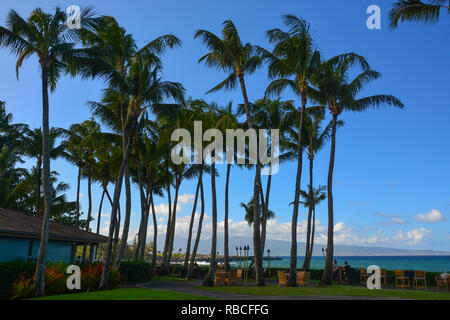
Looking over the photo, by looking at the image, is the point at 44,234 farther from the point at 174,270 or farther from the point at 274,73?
the point at 174,270

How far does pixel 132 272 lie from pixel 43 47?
12.7 metres

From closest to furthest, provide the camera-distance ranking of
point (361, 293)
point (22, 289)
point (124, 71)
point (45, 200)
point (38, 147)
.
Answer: point (22, 289), point (45, 200), point (361, 293), point (124, 71), point (38, 147)

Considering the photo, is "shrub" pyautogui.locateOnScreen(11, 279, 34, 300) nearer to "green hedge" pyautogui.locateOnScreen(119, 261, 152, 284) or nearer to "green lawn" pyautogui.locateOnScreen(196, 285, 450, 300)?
"green hedge" pyautogui.locateOnScreen(119, 261, 152, 284)

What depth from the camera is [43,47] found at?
13797 millimetres

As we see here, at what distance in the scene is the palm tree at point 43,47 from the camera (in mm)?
13430

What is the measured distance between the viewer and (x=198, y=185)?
30578 millimetres

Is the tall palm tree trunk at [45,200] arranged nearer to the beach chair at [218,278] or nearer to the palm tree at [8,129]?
the beach chair at [218,278]

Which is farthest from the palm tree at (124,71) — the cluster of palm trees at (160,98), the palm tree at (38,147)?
the palm tree at (38,147)

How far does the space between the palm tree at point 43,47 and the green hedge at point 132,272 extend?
7.41m

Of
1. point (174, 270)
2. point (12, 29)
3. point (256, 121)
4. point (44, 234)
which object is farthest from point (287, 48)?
point (174, 270)

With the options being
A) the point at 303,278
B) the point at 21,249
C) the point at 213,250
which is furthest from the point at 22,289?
the point at 303,278

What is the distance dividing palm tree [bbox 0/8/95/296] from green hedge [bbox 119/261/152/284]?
292 inches

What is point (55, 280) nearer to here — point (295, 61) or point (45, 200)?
point (45, 200)

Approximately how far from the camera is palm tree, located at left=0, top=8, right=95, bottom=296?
529 inches
